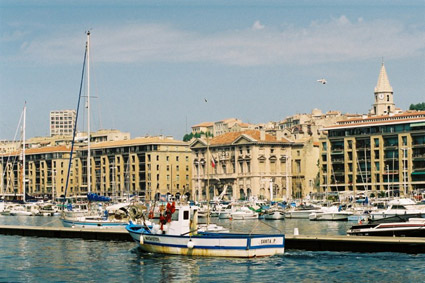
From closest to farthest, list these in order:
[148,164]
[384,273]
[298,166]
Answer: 1. [384,273]
2. [298,166]
3. [148,164]

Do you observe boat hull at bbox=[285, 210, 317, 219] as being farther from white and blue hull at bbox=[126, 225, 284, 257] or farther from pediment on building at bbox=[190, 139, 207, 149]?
pediment on building at bbox=[190, 139, 207, 149]

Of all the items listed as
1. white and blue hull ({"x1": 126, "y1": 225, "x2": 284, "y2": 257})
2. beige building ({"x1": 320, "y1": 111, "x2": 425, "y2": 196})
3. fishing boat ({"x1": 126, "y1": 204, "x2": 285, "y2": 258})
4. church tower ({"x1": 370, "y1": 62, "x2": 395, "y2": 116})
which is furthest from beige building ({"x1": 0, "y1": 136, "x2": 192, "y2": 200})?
white and blue hull ({"x1": 126, "y1": 225, "x2": 284, "y2": 257})

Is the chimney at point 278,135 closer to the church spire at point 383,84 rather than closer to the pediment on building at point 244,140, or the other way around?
the pediment on building at point 244,140

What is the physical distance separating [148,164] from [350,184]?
51.0 meters

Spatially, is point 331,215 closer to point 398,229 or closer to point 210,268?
point 398,229

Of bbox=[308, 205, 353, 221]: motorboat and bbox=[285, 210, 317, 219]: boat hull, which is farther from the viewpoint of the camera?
bbox=[285, 210, 317, 219]: boat hull

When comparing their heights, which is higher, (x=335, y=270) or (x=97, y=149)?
(x=97, y=149)

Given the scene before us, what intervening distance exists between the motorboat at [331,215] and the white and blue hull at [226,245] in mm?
48463

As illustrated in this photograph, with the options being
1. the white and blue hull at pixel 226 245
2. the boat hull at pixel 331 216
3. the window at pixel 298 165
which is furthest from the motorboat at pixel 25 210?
the white and blue hull at pixel 226 245

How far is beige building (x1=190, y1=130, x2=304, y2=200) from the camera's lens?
155125 mm

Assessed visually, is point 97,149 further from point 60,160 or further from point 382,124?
point 382,124

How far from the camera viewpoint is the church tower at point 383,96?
15712 cm

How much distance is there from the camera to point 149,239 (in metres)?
46.4

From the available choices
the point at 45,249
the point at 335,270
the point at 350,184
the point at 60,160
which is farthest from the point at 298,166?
the point at 335,270
